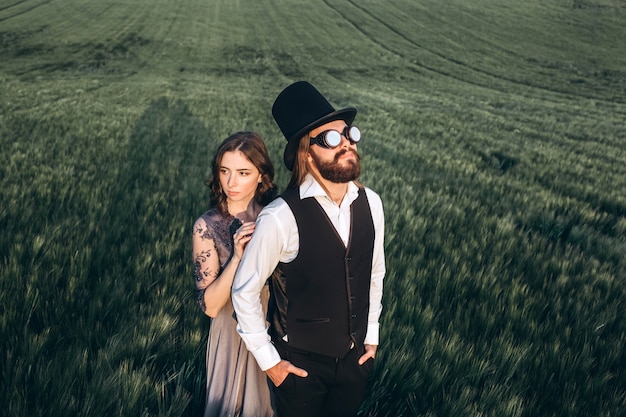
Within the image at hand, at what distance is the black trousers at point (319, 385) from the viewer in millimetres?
1801

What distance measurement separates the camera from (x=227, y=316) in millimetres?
1926

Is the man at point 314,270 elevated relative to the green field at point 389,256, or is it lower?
elevated

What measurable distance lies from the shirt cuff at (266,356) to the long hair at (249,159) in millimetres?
700

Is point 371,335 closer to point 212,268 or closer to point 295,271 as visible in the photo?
point 295,271

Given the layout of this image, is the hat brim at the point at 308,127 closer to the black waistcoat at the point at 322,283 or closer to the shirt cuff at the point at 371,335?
the black waistcoat at the point at 322,283

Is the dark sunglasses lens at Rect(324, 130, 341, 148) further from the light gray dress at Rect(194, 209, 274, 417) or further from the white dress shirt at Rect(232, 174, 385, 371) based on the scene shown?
the light gray dress at Rect(194, 209, 274, 417)

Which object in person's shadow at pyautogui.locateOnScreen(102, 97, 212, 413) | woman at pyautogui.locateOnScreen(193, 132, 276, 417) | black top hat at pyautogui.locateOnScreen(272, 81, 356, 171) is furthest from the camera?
person's shadow at pyautogui.locateOnScreen(102, 97, 212, 413)

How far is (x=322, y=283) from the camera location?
67.7 inches

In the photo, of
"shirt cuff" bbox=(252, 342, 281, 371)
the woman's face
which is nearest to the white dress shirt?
"shirt cuff" bbox=(252, 342, 281, 371)

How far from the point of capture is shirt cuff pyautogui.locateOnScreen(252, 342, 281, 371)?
167cm

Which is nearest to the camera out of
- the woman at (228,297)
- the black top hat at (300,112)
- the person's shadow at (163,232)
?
the black top hat at (300,112)

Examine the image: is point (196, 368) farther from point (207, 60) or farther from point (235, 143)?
point (207, 60)

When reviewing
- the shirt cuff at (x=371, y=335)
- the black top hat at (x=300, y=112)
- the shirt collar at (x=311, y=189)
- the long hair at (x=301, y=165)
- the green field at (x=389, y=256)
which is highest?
the black top hat at (x=300, y=112)

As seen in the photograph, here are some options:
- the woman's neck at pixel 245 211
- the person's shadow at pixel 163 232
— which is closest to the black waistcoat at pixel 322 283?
the woman's neck at pixel 245 211
